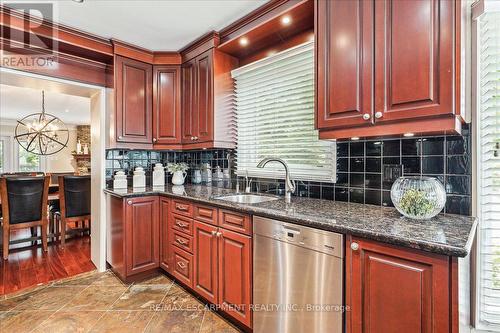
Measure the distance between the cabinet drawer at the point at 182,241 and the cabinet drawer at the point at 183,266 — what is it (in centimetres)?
4

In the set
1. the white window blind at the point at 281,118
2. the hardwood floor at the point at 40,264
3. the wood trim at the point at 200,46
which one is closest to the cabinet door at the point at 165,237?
the white window blind at the point at 281,118

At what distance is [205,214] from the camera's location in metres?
2.07

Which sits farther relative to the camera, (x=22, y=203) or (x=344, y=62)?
(x=22, y=203)

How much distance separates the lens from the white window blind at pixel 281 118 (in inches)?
82.4

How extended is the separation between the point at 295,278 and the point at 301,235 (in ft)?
0.85

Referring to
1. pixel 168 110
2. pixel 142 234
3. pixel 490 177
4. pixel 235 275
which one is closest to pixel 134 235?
pixel 142 234

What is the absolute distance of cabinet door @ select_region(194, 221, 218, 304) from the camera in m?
2.00

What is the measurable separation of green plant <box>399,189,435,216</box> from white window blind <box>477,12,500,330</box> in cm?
35

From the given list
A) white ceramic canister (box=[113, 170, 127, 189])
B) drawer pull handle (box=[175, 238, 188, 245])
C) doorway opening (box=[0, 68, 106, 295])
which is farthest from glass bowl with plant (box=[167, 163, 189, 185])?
drawer pull handle (box=[175, 238, 188, 245])

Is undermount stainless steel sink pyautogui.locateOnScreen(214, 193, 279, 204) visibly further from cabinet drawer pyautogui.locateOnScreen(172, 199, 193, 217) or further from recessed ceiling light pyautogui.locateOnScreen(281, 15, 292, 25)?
recessed ceiling light pyautogui.locateOnScreen(281, 15, 292, 25)

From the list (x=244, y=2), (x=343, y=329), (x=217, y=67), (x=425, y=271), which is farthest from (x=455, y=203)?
(x=217, y=67)

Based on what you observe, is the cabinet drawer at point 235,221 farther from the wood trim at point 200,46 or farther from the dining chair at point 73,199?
the dining chair at point 73,199

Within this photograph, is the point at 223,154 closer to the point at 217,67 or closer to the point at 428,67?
the point at 217,67

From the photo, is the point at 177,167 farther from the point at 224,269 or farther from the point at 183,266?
the point at 224,269
